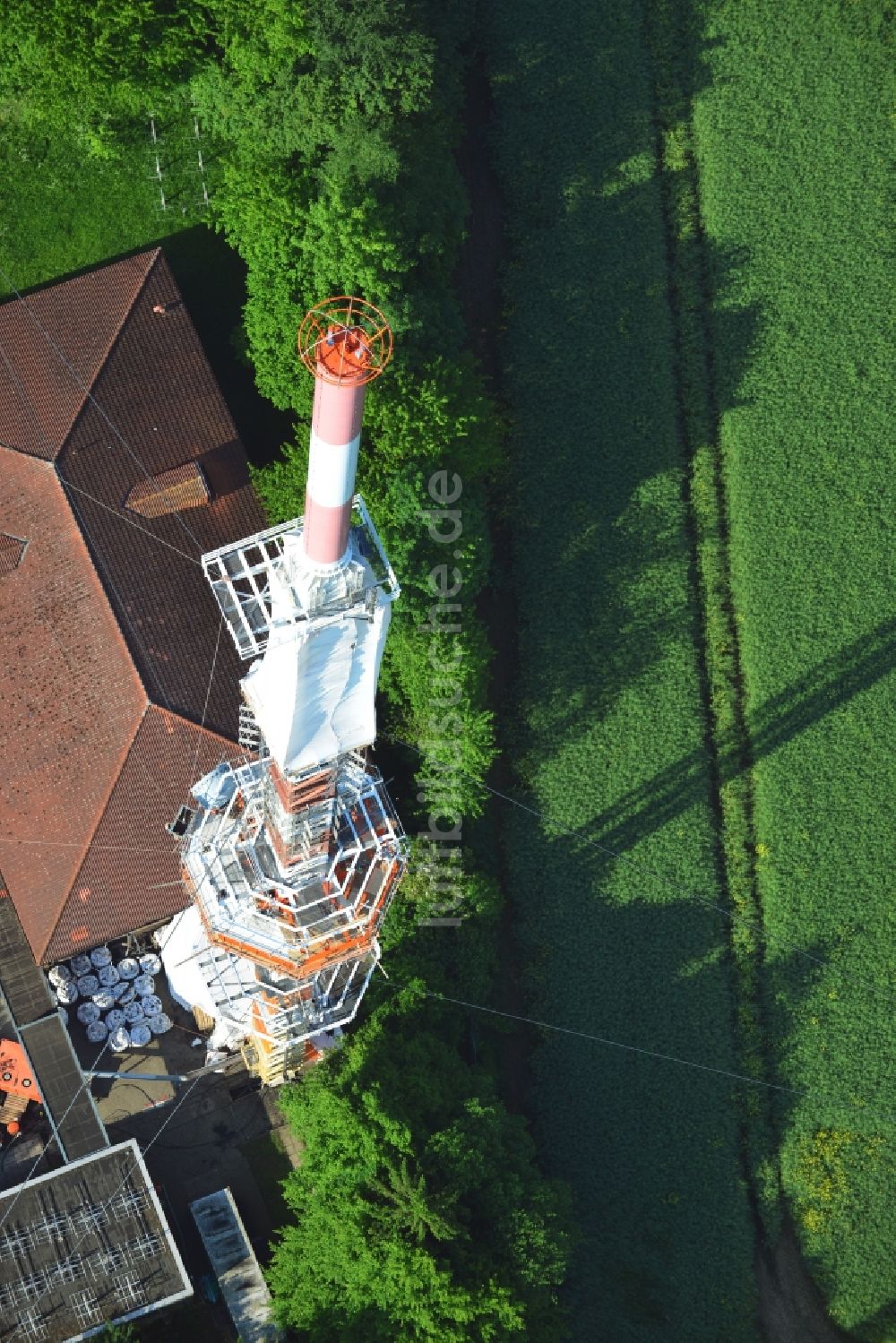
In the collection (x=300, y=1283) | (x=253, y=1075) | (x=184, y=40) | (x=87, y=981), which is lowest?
(x=300, y=1283)

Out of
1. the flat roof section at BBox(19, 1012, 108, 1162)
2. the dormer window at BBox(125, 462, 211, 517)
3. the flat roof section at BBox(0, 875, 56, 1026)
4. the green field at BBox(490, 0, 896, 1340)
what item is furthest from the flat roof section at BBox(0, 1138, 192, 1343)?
the dormer window at BBox(125, 462, 211, 517)

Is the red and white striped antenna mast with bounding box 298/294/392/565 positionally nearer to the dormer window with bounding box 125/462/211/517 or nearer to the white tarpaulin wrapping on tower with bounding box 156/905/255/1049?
the white tarpaulin wrapping on tower with bounding box 156/905/255/1049

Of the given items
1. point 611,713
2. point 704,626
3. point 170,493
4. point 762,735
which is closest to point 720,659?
point 704,626

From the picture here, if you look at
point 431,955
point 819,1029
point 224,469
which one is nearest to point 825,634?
point 819,1029

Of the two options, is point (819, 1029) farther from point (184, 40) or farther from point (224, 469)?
point (184, 40)

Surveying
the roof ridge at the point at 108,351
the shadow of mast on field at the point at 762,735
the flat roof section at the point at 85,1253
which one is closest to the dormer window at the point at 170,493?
the roof ridge at the point at 108,351
